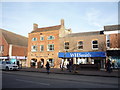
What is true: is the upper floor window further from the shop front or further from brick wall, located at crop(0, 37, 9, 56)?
brick wall, located at crop(0, 37, 9, 56)

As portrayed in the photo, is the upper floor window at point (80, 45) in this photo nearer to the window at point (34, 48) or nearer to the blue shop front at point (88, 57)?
the blue shop front at point (88, 57)

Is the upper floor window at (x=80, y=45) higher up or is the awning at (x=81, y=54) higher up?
the upper floor window at (x=80, y=45)

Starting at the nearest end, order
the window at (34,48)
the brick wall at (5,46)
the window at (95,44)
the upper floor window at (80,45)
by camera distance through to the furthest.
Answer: the window at (95,44), the upper floor window at (80,45), the window at (34,48), the brick wall at (5,46)

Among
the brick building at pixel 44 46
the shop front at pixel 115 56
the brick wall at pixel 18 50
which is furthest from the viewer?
the brick wall at pixel 18 50

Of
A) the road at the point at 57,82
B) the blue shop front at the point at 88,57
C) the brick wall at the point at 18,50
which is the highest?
the brick wall at the point at 18,50

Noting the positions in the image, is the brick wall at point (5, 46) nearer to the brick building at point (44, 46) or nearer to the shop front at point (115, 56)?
the brick building at point (44, 46)

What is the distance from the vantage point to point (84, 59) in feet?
90.3

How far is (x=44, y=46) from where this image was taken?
1233 inches

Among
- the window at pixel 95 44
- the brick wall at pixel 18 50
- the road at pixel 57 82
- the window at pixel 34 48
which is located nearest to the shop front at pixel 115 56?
the window at pixel 95 44

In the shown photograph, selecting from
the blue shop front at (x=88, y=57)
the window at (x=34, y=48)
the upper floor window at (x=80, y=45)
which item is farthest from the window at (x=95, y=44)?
the window at (x=34, y=48)

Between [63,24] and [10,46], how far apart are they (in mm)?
16415

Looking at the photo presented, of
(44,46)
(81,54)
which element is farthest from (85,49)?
(44,46)

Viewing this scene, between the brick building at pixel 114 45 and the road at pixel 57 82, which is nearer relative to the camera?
the road at pixel 57 82

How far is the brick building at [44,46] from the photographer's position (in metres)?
29.9
